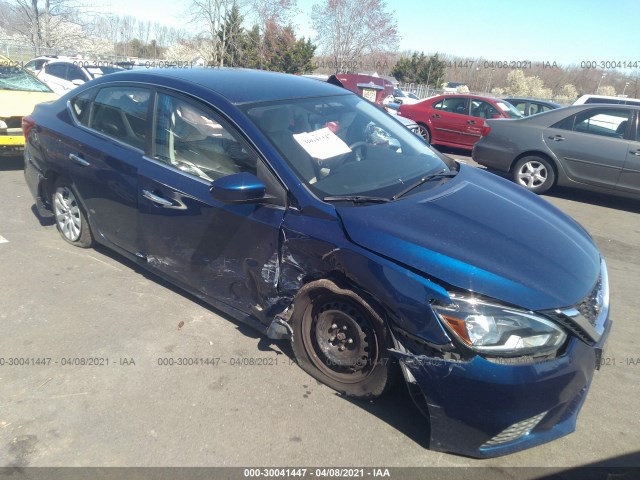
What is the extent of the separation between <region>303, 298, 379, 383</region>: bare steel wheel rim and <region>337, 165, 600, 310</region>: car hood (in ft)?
1.40

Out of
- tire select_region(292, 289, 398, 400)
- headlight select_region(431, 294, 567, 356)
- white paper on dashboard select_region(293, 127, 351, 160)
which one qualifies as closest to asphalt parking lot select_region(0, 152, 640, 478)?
tire select_region(292, 289, 398, 400)

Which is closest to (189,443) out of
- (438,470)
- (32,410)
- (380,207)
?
(32,410)

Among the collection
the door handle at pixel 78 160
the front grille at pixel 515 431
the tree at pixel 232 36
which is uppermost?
the tree at pixel 232 36

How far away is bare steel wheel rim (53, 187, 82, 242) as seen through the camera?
14.6 ft

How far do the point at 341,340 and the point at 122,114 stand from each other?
2494 mm

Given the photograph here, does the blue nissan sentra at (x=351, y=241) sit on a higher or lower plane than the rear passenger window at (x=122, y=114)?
lower

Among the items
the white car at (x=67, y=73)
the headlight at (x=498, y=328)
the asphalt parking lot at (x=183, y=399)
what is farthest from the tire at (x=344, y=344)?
the white car at (x=67, y=73)

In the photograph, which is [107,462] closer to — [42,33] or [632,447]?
[632,447]

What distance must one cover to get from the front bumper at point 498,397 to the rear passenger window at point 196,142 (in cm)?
155

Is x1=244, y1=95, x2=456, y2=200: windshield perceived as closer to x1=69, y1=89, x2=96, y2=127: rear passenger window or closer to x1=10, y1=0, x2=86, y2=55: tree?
x1=69, y1=89, x2=96, y2=127: rear passenger window

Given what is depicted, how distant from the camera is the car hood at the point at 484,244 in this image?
7.66 feet

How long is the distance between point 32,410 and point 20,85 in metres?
7.05

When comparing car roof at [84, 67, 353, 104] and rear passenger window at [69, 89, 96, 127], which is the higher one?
Result: car roof at [84, 67, 353, 104]

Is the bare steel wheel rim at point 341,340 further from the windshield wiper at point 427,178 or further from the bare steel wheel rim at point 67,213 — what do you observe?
the bare steel wheel rim at point 67,213
